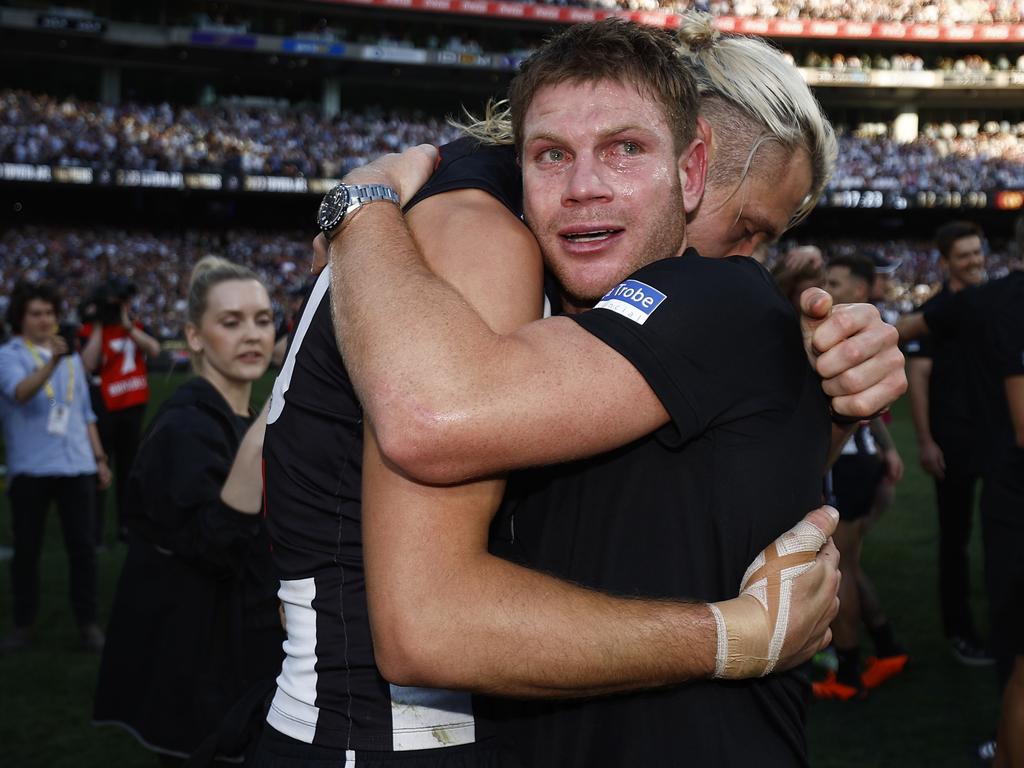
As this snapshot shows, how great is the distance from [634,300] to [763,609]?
569 mm

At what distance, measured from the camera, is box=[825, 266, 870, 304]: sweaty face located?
6178mm

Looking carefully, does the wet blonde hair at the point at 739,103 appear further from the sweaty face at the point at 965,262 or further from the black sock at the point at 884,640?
the sweaty face at the point at 965,262

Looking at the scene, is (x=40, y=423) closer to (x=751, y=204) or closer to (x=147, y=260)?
(x=751, y=204)

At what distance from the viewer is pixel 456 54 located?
41.8 metres

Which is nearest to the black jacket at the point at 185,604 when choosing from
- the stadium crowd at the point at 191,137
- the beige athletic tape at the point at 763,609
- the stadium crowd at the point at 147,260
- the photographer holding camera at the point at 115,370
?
the beige athletic tape at the point at 763,609

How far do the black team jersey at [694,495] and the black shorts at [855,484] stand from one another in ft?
13.3

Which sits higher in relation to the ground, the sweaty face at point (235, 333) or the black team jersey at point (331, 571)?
the sweaty face at point (235, 333)

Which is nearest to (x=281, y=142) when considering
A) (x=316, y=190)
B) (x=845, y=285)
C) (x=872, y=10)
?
(x=316, y=190)

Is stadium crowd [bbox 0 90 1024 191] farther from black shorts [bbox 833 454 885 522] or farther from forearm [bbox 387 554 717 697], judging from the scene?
forearm [bbox 387 554 717 697]

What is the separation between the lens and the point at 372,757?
185 centimetres

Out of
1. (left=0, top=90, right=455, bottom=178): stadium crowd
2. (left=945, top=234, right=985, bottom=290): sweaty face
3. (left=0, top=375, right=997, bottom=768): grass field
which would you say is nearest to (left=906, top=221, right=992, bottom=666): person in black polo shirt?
(left=945, top=234, right=985, bottom=290): sweaty face

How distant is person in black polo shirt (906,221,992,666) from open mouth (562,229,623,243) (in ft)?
16.3

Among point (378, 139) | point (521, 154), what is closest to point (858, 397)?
point (521, 154)

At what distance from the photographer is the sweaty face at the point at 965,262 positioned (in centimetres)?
673
